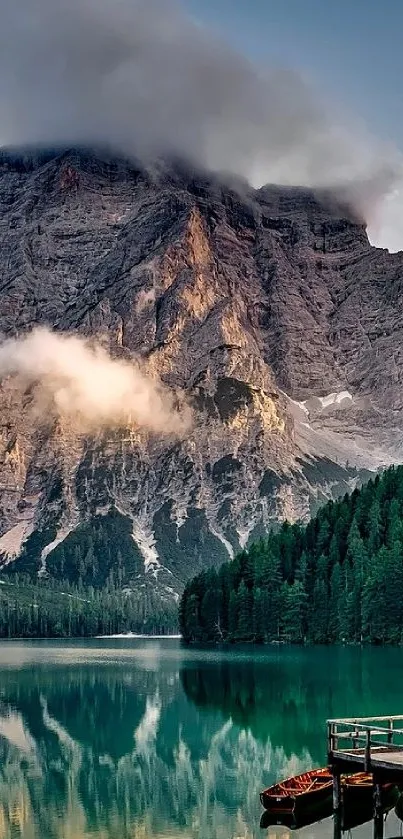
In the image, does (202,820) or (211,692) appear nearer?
(202,820)

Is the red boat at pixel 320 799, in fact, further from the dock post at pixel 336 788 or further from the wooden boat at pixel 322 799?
the dock post at pixel 336 788

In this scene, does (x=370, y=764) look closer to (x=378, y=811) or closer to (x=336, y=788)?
(x=378, y=811)

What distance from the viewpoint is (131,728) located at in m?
80.3

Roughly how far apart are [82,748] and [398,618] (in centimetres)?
8756

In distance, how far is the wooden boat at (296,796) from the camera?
48.9m

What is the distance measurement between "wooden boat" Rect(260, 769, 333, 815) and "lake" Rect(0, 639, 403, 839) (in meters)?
1.13

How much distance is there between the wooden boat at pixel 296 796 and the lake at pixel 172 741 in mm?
1126

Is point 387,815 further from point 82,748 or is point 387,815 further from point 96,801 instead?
point 82,748

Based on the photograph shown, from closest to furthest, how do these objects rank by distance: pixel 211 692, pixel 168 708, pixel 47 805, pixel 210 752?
pixel 47 805
pixel 210 752
pixel 168 708
pixel 211 692

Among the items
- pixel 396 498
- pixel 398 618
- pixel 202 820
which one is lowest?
pixel 202 820

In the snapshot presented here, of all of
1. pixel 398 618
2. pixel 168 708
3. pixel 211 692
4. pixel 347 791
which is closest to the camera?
pixel 347 791

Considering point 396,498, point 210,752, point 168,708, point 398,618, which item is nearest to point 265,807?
point 210,752

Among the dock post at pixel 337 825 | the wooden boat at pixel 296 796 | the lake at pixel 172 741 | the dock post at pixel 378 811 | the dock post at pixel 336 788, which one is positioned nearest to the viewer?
the dock post at pixel 378 811

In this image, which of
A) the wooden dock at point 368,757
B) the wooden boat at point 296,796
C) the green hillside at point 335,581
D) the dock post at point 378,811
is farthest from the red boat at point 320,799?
the green hillside at point 335,581
